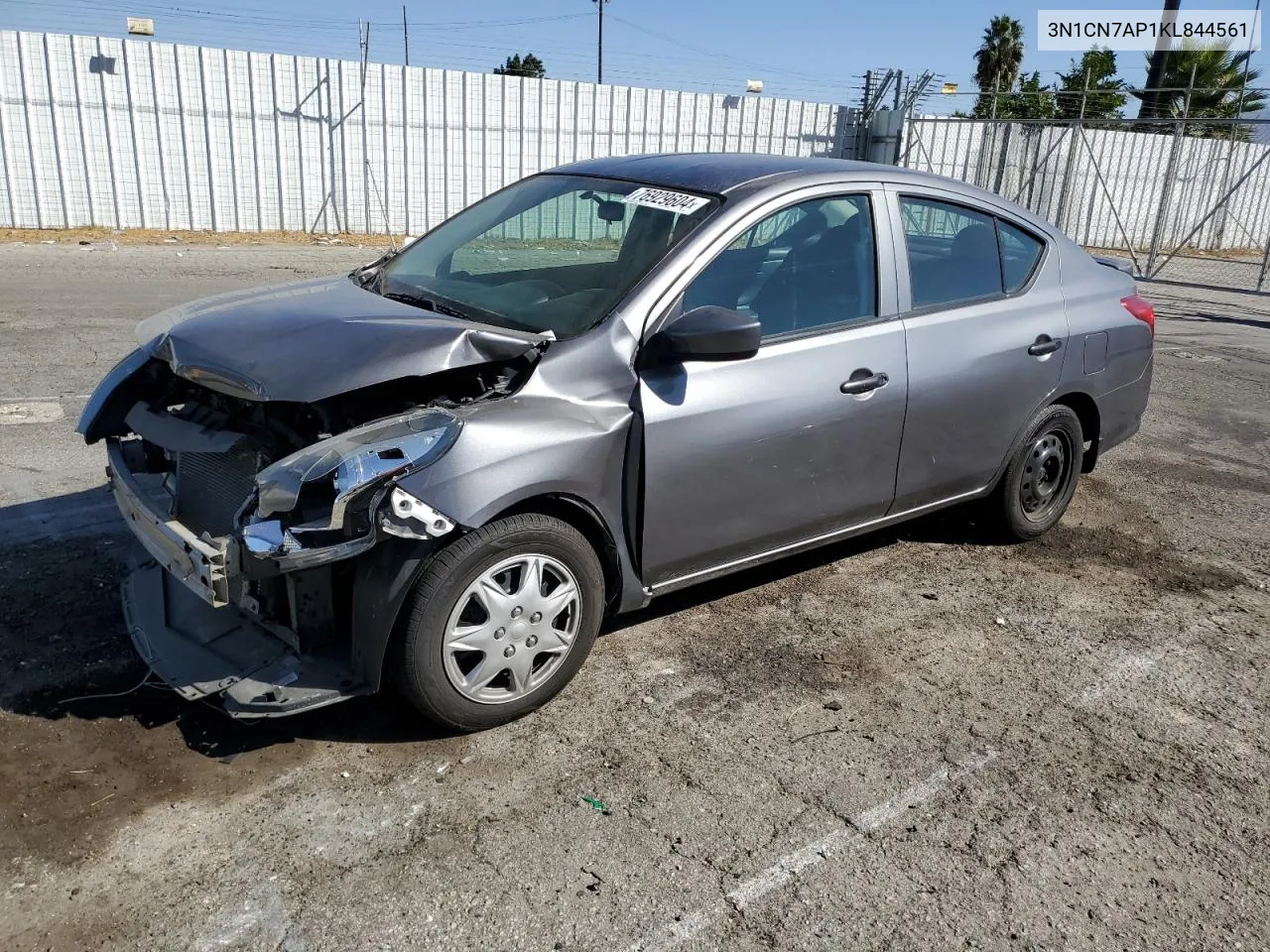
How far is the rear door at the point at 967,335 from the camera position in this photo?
4.41 m

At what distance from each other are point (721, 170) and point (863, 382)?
3.41ft

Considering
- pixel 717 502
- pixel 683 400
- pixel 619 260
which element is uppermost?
pixel 619 260

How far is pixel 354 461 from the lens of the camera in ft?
9.85

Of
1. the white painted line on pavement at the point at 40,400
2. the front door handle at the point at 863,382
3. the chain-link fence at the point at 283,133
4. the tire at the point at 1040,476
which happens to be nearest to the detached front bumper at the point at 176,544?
the front door handle at the point at 863,382

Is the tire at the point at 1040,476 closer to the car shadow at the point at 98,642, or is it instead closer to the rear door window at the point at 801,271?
the car shadow at the point at 98,642

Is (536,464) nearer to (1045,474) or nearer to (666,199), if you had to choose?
(666,199)

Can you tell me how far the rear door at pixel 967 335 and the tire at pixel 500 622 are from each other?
1709 mm

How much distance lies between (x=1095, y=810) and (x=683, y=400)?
1.85 m

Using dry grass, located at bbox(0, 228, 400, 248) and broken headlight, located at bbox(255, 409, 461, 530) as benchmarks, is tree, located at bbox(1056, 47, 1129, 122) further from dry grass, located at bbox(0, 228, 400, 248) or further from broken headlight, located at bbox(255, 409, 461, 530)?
broken headlight, located at bbox(255, 409, 461, 530)

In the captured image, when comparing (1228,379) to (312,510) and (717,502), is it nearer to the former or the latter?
(717,502)

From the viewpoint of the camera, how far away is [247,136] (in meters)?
17.7

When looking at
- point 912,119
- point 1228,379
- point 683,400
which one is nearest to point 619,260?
point 683,400

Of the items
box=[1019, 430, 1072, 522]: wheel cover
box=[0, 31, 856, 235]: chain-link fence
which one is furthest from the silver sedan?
box=[0, 31, 856, 235]: chain-link fence

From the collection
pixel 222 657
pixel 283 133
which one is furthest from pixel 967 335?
pixel 283 133
